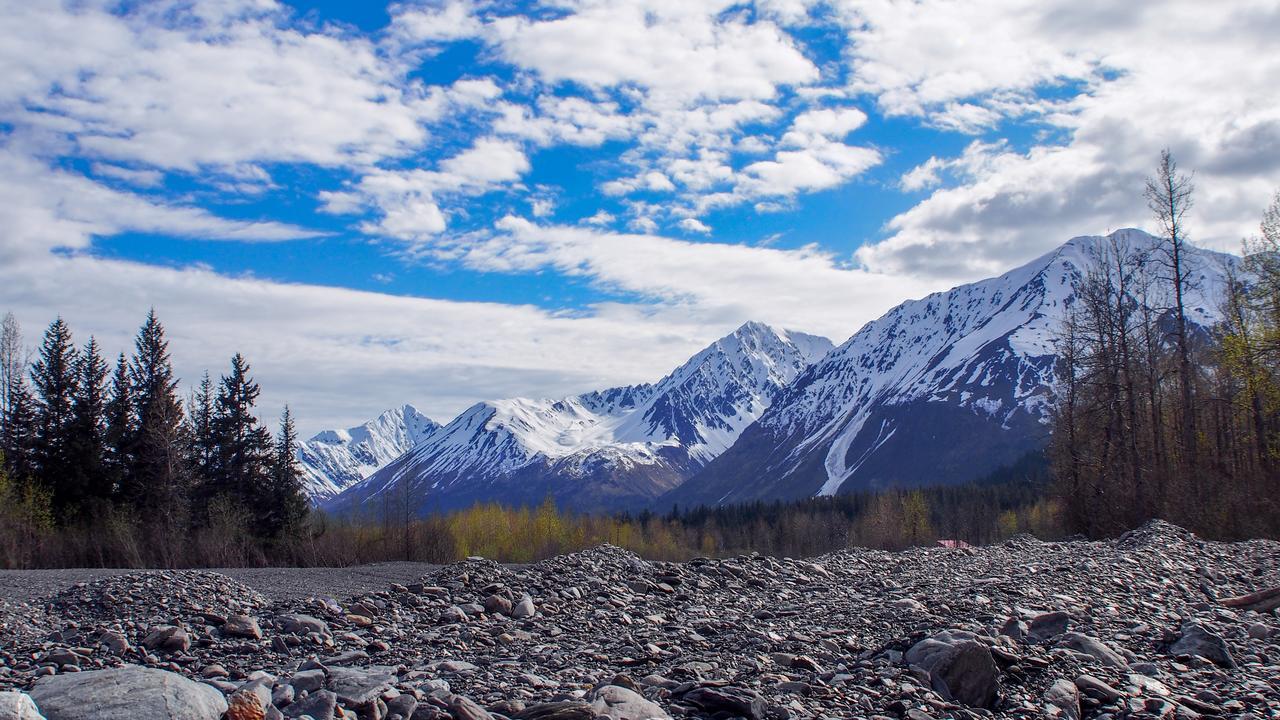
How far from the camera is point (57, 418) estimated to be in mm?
44719

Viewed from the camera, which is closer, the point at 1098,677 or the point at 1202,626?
the point at 1098,677

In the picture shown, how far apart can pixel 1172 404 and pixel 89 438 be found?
5263cm

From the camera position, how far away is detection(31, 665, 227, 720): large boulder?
20.5 feet

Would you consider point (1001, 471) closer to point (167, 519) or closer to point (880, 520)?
point (880, 520)

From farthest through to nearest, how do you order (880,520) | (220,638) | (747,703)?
1. (880,520)
2. (220,638)
3. (747,703)

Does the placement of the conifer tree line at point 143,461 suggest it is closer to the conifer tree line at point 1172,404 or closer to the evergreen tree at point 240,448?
the evergreen tree at point 240,448

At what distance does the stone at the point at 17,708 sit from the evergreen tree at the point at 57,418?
43.9 meters

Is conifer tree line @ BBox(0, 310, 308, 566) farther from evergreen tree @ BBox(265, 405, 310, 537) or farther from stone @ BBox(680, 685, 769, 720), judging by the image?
stone @ BBox(680, 685, 769, 720)

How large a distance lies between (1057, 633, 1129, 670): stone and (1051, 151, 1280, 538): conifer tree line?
830 inches

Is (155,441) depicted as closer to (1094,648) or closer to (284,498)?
(284,498)

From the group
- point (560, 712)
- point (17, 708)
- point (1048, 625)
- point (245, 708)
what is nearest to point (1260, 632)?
point (1048, 625)

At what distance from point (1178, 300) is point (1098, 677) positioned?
26.9 metres

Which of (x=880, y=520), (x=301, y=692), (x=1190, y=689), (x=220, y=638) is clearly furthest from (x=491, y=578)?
(x=880, y=520)

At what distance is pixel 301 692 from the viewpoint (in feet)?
27.6
